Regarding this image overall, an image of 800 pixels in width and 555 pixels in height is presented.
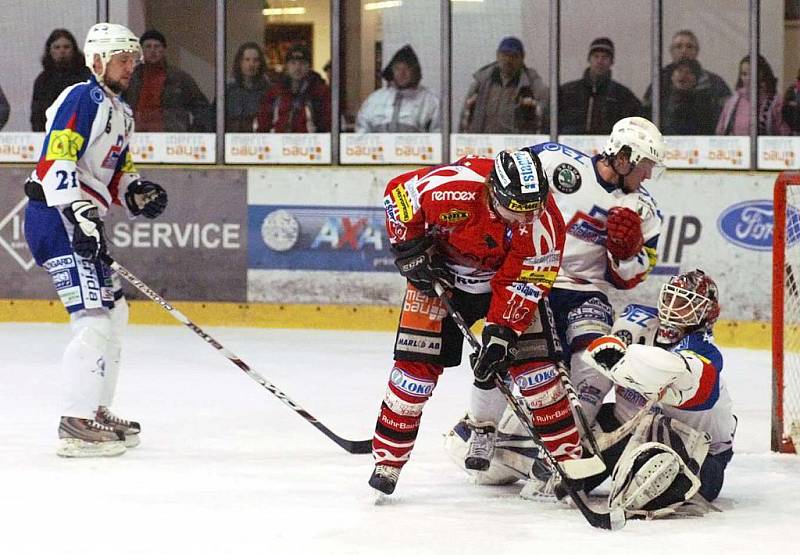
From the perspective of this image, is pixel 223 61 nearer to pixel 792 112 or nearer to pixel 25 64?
pixel 25 64

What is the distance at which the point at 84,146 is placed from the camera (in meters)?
4.66

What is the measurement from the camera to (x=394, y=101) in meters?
8.14

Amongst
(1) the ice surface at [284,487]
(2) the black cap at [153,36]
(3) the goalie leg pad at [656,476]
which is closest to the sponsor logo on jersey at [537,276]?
(3) the goalie leg pad at [656,476]

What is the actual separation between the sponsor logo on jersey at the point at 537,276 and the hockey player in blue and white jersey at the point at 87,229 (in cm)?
143

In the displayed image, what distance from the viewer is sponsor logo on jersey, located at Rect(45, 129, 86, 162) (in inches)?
181

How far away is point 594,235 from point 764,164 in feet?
11.5

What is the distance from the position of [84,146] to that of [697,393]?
2.05 meters

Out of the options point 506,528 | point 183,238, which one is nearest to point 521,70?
point 183,238

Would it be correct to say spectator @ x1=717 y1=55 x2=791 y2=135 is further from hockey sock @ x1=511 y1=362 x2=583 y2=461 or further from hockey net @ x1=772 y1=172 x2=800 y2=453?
hockey sock @ x1=511 y1=362 x2=583 y2=461

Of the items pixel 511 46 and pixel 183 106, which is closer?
pixel 511 46

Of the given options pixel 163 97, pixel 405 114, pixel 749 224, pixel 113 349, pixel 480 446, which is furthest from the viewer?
pixel 163 97

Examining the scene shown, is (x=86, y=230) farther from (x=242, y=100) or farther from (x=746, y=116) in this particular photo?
(x=746, y=116)

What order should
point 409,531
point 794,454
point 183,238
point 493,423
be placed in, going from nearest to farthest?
point 409,531 < point 493,423 < point 794,454 < point 183,238

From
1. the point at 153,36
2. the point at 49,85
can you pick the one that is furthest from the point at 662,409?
the point at 49,85
